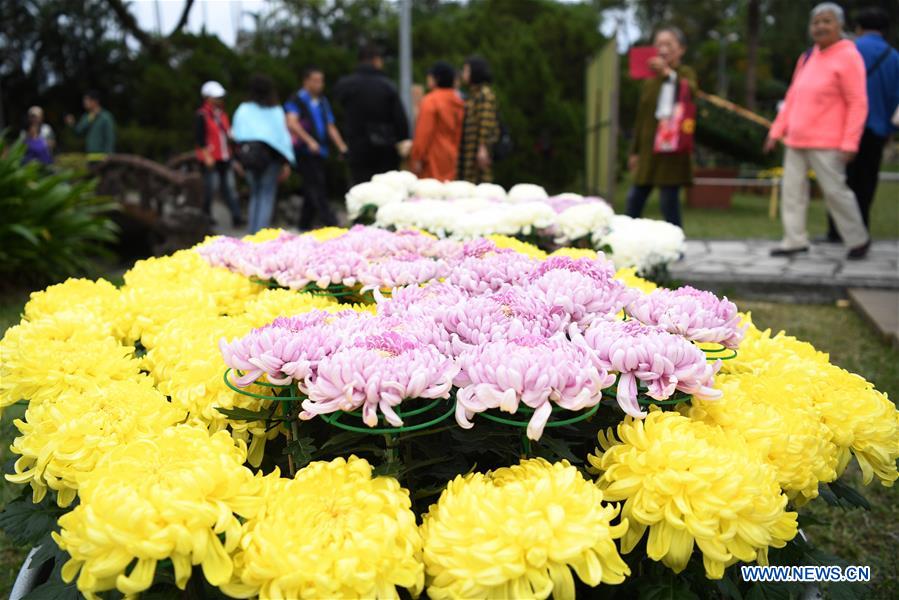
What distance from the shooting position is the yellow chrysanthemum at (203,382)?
1.30 meters

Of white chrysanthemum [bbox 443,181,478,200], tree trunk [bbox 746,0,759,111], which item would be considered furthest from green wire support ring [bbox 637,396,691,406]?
A: tree trunk [bbox 746,0,759,111]

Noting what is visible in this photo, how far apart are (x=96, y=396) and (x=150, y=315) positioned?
1.86 ft

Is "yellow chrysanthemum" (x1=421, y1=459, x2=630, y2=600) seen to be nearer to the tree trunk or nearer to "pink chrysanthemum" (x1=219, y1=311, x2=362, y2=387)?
"pink chrysanthemum" (x1=219, y1=311, x2=362, y2=387)

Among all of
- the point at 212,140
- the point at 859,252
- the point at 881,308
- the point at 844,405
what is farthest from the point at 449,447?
the point at 212,140

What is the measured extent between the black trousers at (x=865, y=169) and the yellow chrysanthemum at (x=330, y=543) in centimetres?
636

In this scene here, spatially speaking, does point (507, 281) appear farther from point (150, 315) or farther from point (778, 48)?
point (778, 48)

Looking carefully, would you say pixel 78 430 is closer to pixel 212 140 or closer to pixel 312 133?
pixel 312 133

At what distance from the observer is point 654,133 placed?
6.06 m

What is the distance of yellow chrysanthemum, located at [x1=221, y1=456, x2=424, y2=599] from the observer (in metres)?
0.91

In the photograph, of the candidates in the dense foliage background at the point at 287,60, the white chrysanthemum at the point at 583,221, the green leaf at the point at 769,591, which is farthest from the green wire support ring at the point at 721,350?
the dense foliage background at the point at 287,60

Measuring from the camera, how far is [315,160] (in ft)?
24.7

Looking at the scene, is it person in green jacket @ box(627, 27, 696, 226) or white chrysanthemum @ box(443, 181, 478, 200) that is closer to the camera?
white chrysanthemum @ box(443, 181, 478, 200)

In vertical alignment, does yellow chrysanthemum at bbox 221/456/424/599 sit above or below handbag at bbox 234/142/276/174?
below

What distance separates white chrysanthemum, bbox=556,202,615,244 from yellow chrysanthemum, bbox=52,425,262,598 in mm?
2349
